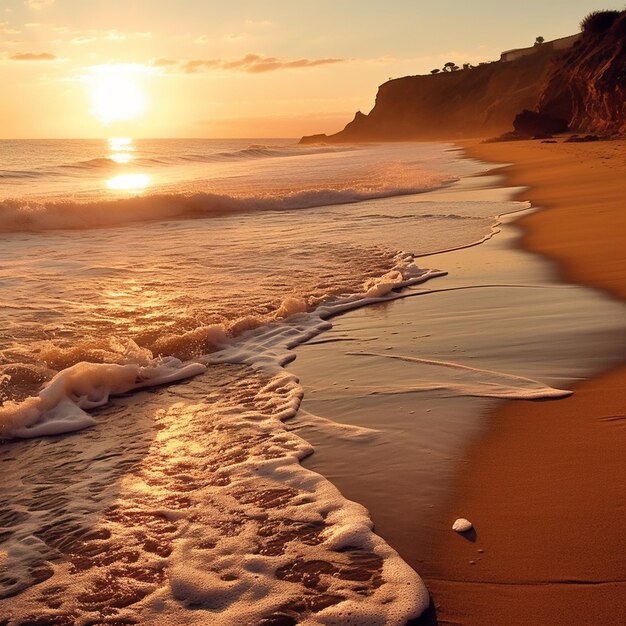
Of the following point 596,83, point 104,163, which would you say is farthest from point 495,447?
point 104,163

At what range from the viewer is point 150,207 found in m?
17.9

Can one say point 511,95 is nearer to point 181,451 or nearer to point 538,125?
point 538,125

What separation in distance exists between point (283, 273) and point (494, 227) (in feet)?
13.8

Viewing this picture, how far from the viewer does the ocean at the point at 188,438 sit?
2.47 meters

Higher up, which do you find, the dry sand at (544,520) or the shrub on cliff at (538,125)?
the shrub on cliff at (538,125)

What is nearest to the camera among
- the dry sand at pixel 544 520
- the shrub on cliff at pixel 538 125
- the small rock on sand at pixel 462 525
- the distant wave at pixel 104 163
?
the dry sand at pixel 544 520

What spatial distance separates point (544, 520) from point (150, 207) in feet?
53.5

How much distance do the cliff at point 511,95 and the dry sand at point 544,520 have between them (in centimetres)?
3090

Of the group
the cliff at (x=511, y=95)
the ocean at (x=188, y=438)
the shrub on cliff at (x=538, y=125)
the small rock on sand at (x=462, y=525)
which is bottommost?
the small rock on sand at (x=462, y=525)

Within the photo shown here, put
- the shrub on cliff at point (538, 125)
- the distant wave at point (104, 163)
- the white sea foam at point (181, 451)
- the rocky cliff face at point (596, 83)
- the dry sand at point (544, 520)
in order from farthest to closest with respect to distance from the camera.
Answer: the shrub on cliff at point (538, 125) → the distant wave at point (104, 163) → the rocky cliff face at point (596, 83) → the white sea foam at point (181, 451) → the dry sand at point (544, 520)

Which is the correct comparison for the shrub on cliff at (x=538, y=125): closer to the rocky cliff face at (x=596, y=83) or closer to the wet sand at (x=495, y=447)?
the rocky cliff face at (x=596, y=83)

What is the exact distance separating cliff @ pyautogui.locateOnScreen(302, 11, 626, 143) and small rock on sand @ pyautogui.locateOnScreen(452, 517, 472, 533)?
31901 millimetres

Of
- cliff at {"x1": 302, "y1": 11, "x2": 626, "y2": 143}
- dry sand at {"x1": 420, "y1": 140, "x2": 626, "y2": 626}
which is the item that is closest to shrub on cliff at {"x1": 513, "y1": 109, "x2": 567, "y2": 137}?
cliff at {"x1": 302, "y1": 11, "x2": 626, "y2": 143}

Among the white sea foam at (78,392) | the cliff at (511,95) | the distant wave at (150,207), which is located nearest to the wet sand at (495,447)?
the white sea foam at (78,392)
